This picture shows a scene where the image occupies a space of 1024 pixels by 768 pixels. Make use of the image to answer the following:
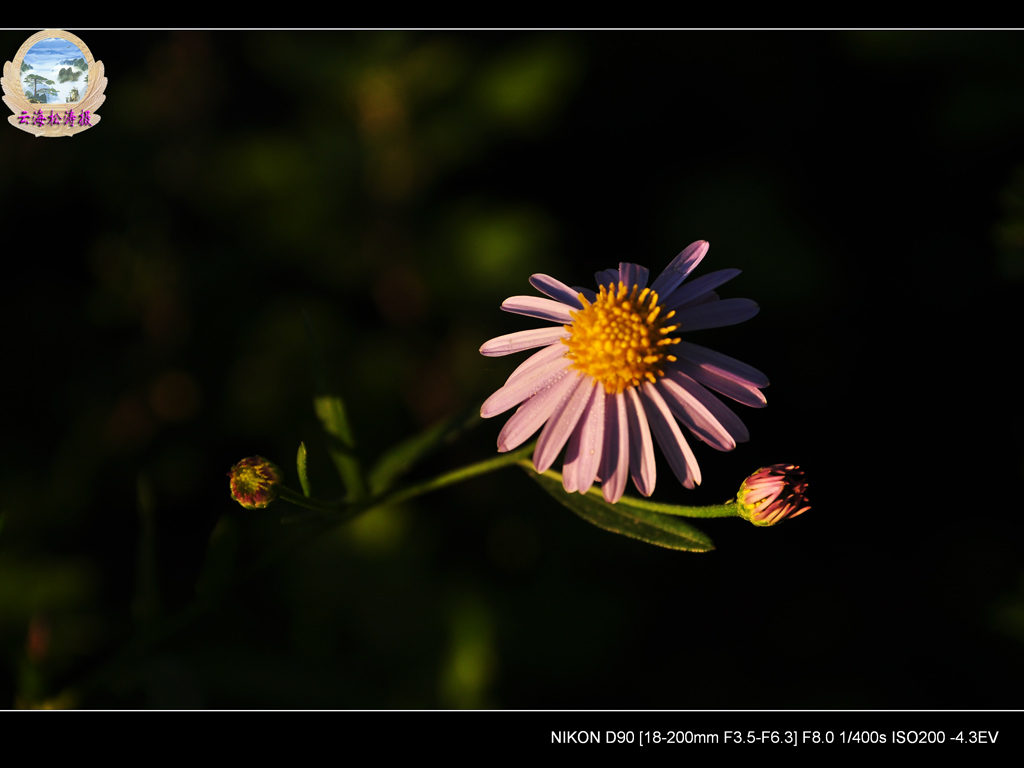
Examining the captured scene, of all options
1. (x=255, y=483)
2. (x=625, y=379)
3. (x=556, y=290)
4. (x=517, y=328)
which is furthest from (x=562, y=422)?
(x=517, y=328)

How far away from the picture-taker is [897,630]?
13.6ft

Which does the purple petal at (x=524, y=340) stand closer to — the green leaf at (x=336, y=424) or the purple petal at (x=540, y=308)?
the purple petal at (x=540, y=308)

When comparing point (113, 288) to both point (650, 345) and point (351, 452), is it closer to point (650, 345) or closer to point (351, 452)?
point (351, 452)

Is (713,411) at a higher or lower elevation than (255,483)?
higher

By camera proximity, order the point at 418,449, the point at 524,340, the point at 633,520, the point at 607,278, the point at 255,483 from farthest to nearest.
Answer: the point at 418,449 → the point at 607,278 → the point at 524,340 → the point at 633,520 → the point at 255,483

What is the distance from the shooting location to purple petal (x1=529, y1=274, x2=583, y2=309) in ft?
8.33

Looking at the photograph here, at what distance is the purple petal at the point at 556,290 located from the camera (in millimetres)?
2539

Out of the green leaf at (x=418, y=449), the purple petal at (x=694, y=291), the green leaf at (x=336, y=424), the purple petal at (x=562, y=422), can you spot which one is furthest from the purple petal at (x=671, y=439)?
the green leaf at (x=336, y=424)

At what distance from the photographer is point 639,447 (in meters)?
2.35

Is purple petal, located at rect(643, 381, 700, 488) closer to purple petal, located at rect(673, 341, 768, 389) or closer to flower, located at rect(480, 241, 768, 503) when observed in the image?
flower, located at rect(480, 241, 768, 503)

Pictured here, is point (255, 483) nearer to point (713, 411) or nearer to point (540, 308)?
point (540, 308)

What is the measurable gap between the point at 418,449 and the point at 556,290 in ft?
2.70

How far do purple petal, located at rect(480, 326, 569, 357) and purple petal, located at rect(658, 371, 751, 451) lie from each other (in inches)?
15.6

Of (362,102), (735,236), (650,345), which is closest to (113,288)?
(362,102)
